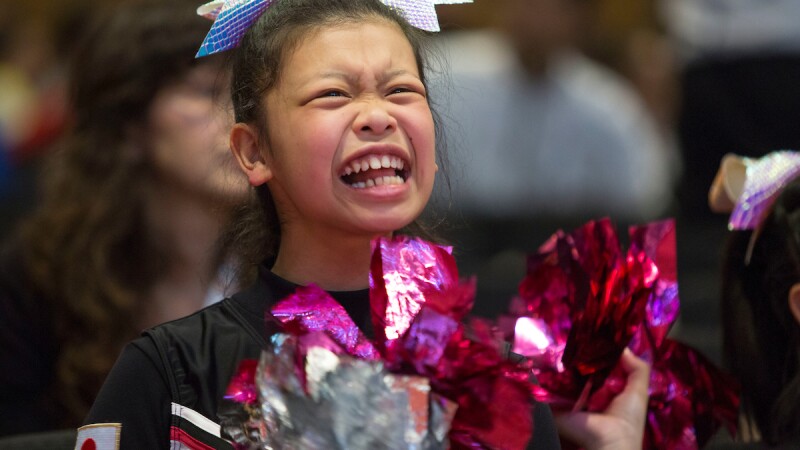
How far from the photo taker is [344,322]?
5.93ft

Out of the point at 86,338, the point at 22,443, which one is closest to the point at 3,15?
the point at 86,338

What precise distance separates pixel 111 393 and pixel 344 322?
0.35 m

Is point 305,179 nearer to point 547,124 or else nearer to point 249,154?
point 249,154

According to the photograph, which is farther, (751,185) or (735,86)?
(735,86)

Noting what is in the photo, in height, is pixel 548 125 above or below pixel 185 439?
below

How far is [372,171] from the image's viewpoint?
193 centimetres

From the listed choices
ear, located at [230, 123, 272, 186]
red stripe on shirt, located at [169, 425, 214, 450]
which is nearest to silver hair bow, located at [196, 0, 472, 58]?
ear, located at [230, 123, 272, 186]

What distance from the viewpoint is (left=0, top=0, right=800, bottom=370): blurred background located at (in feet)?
15.3

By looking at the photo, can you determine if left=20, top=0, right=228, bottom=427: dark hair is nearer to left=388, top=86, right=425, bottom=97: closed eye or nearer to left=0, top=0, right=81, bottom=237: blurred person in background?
left=388, top=86, right=425, bottom=97: closed eye

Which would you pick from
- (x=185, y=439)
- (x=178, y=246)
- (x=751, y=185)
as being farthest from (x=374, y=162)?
(x=178, y=246)

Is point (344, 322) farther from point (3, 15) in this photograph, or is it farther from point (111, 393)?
point (3, 15)

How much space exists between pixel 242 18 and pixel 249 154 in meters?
0.22

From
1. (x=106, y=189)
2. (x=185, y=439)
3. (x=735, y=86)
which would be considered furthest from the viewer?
(x=735, y=86)

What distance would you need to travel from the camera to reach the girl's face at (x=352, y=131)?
1910mm
